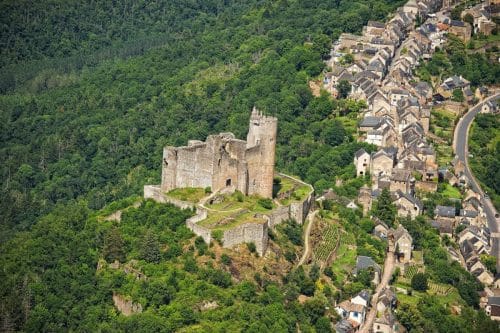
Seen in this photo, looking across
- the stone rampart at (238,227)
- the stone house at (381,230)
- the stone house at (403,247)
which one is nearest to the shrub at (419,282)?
the stone house at (403,247)

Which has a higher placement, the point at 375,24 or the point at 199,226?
the point at 375,24

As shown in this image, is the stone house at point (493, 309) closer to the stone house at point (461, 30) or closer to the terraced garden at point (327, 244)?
the terraced garden at point (327, 244)

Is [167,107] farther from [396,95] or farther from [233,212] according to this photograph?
[233,212]

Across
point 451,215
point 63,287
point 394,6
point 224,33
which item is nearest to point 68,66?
point 224,33

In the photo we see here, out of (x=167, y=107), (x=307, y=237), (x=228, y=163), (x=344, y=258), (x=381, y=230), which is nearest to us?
(x=228, y=163)

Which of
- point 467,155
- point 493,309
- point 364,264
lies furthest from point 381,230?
point 467,155
